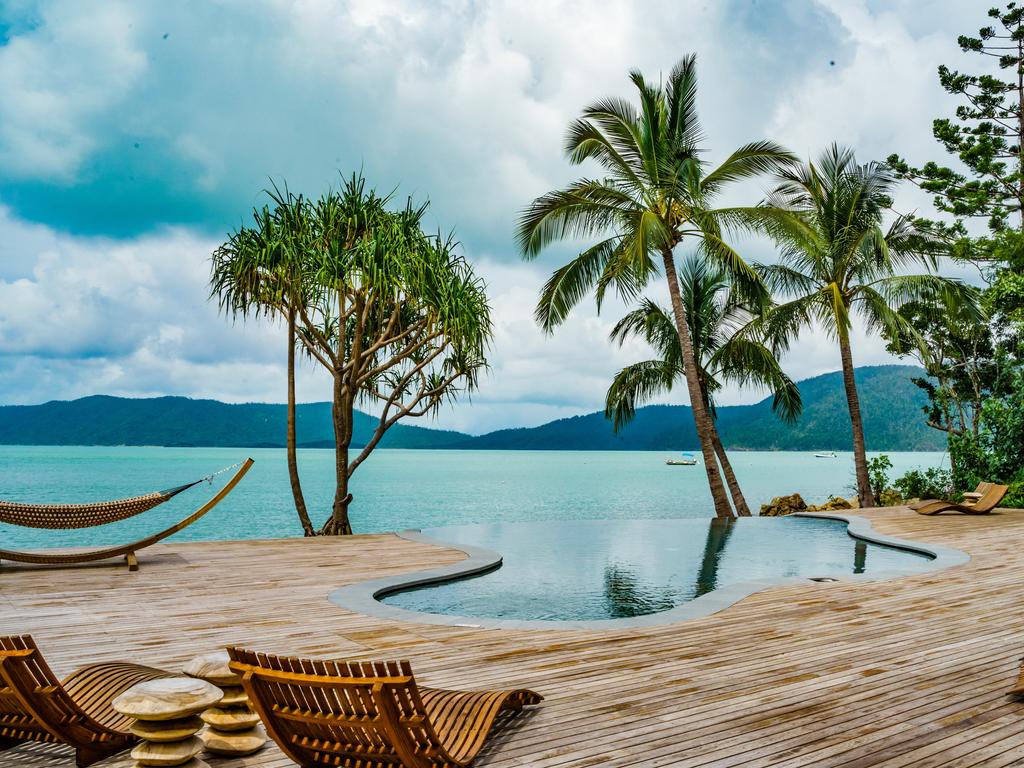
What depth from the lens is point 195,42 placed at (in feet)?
46.7

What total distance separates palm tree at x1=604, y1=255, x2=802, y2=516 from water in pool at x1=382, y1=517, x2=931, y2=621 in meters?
4.87

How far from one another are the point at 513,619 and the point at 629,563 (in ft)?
12.0

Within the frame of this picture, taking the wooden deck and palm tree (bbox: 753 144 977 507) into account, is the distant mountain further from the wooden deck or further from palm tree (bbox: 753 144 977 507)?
the wooden deck

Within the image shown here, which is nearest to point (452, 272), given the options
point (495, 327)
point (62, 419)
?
point (495, 327)

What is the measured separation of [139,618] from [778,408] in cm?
1778

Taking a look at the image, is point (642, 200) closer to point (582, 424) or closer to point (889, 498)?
point (889, 498)

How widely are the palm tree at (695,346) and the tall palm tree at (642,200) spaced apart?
3.23 metres

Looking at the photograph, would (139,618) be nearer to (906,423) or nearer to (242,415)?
(906,423)

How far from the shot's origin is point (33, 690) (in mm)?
2482

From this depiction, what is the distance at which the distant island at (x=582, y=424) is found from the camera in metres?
76.6

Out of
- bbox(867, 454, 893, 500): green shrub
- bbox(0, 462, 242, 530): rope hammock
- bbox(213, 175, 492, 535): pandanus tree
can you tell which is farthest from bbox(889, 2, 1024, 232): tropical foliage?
bbox(0, 462, 242, 530): rope hammock

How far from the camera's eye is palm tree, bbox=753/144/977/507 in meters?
15.4

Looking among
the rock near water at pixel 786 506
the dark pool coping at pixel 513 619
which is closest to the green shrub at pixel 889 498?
the rock near water at pixel 786 506

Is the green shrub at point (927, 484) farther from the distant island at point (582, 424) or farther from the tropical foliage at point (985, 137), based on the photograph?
the distant island at point (582, 424)
